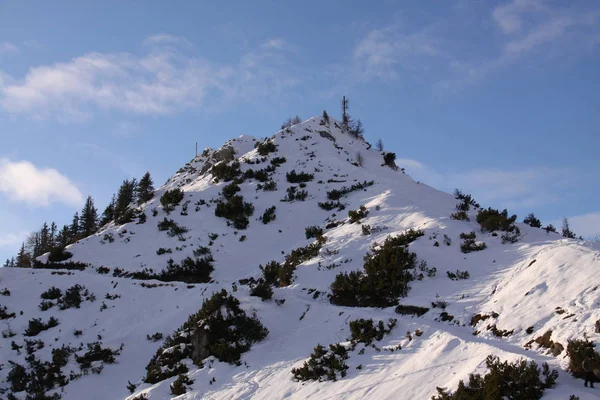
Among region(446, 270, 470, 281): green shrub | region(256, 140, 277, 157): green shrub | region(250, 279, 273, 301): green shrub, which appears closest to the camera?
region(446, 270, 470, 281): green shrub

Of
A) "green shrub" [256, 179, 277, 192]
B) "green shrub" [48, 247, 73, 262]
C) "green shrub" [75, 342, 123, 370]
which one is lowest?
"green shrub" [75, 342, 123, 370]

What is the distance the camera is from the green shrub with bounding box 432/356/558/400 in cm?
670

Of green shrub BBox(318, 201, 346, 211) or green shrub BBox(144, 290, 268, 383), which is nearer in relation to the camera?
green shrub BBox(144, 290, 268, 383)

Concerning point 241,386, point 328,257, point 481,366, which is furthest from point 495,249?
point 241,386

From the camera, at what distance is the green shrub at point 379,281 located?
13.8 m

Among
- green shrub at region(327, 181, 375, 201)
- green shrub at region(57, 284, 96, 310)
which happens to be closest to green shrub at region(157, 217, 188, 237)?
green shrub at region(57, 284, 96, 310)

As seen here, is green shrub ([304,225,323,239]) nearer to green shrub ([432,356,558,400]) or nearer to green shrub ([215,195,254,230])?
green shrub ([215,195,254,230])

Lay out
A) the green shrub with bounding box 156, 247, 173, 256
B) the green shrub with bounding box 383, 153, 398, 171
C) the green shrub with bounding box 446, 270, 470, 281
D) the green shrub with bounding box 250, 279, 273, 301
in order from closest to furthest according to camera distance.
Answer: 1. the green shrub with bounding box 446, 270, 470, 281
2. the green shrub with bounding box 250, 279, 273, 301
3. the green shrub with bounding box 156, 247, 173, 256
4. the green shrub with bounding box 383, 153, 398, 171

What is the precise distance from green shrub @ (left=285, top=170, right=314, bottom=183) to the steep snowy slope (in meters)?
2.53

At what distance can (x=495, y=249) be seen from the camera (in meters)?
15.2

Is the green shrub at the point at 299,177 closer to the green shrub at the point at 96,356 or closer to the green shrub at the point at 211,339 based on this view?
the green shrub at the point at 211,339

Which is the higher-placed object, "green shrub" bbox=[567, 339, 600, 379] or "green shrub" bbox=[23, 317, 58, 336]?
"green shrub" bbox=[23, 317, 58, 336]

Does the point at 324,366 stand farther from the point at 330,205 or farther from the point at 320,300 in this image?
the point at 330,205

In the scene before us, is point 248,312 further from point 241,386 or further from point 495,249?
point 495,249
